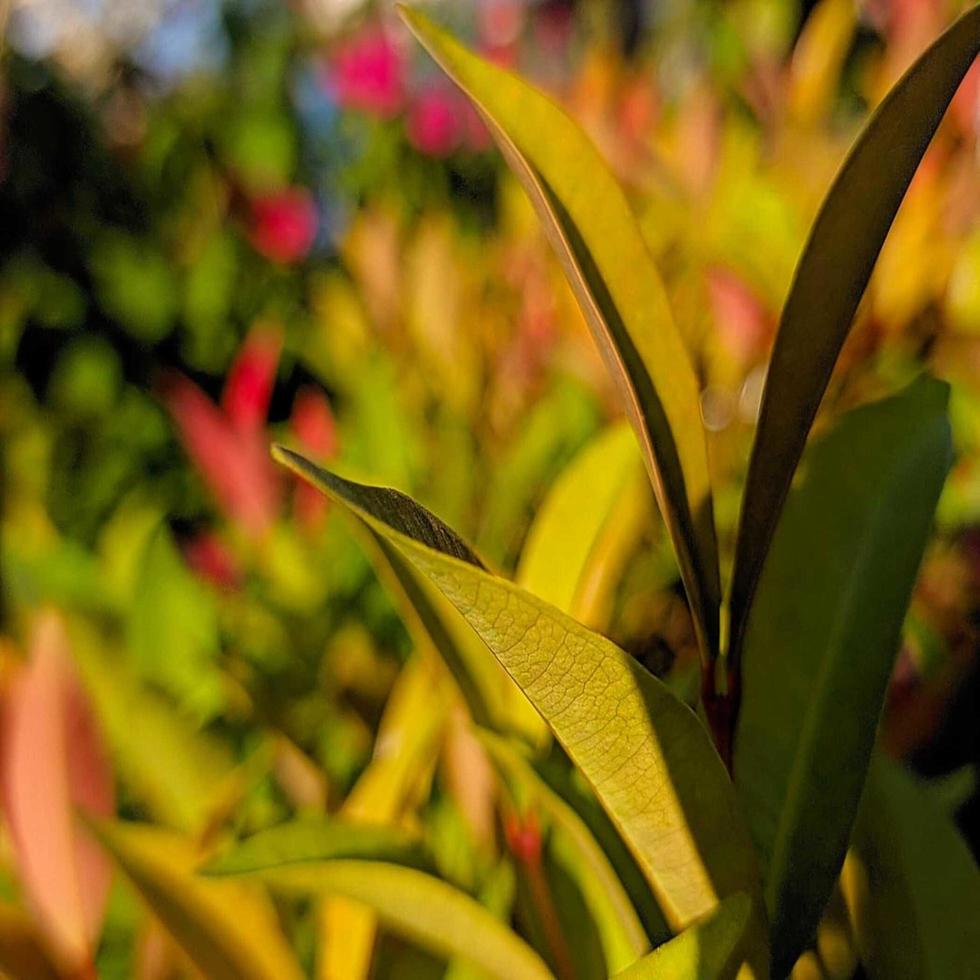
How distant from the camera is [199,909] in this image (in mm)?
491

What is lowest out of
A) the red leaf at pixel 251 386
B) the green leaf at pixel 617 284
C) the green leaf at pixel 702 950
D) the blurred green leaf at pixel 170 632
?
the blurred green leaf at pixel 170 632

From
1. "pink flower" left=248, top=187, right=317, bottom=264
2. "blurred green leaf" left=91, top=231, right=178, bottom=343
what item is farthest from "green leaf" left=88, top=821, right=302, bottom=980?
"pink flower" left=248, top=187, right=317, bottom=264

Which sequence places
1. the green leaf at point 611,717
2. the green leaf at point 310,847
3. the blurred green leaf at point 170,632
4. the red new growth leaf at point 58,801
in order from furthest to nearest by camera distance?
the blurred green leaf at point 170,632 → the red new growth leaf at point 58,801 → the green leaf at point 310,847 → the green leaf at point 611,717

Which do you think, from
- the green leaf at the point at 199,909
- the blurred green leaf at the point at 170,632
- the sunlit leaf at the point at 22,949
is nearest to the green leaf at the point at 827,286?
the green leaf at the point at 199,909

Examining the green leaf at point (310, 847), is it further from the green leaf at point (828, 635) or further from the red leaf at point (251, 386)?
the red leaf at point (251, 386)

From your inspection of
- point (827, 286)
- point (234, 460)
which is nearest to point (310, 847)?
point (827, 286)

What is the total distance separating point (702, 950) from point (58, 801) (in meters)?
0.37

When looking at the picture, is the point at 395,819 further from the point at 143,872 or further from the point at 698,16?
the point at 698,16

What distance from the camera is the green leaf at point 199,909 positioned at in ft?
1.57

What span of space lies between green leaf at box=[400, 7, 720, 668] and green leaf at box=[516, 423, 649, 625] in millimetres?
241

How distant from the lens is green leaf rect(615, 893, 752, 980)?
0.33 metres

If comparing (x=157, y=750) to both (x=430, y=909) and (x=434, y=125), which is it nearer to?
(x=430, y=909)

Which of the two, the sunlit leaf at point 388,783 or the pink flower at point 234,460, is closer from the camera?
the sunlit leaf at point 388,783

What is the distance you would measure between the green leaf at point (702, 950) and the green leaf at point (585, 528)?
281 mm
